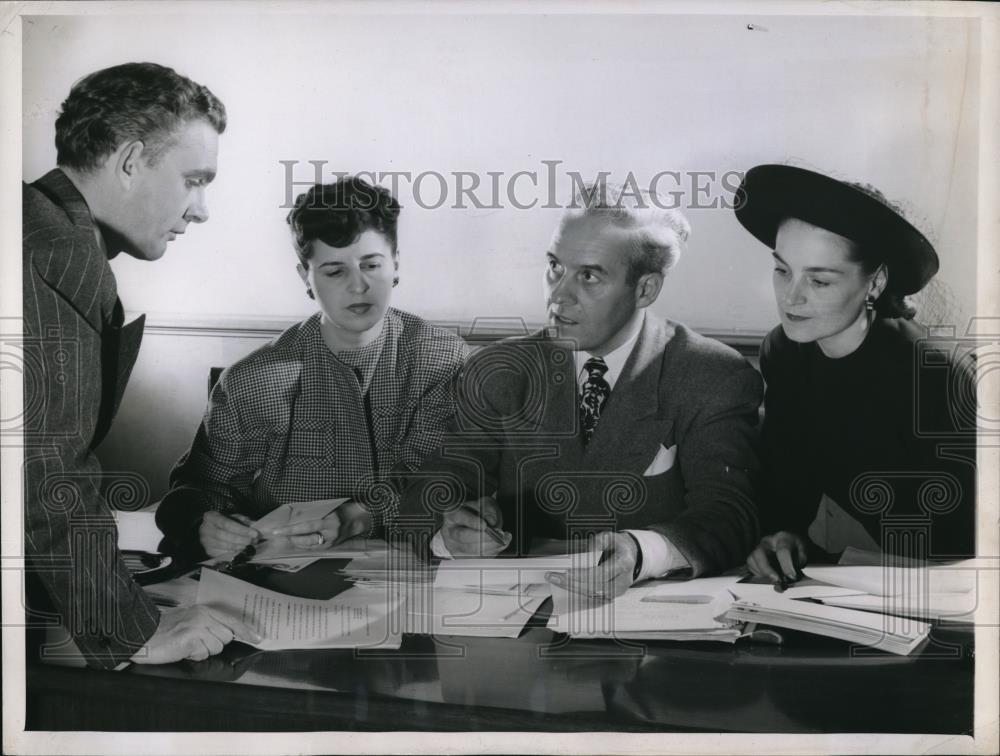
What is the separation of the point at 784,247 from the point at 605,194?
43 centimetres

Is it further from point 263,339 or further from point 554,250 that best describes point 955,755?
point 263,339

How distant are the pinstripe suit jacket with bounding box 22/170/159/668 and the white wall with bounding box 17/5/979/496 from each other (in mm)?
84

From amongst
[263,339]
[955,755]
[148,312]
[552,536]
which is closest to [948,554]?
[955,755]

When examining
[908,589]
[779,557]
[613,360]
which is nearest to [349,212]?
[613,360]

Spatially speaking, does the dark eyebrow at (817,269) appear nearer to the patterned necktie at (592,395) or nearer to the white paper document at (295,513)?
the patterned necktie at (592,395)

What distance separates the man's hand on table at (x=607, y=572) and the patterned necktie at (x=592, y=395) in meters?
0.24

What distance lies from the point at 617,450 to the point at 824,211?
2.40 feet

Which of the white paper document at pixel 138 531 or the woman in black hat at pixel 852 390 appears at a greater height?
the woman in black hat at pixel 852 390

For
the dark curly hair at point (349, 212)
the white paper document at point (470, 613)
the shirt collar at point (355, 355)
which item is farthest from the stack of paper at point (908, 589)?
the dark curly hair at point (349, 212)

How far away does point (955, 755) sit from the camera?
2.25 m

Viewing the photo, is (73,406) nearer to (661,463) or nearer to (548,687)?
(548,687)

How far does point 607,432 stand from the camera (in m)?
2.20

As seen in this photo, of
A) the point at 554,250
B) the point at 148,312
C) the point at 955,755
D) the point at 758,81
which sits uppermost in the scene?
the point at 758,81

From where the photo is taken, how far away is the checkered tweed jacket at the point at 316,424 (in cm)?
222
